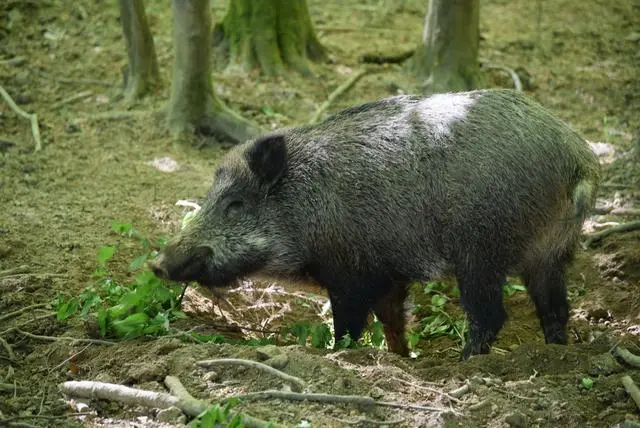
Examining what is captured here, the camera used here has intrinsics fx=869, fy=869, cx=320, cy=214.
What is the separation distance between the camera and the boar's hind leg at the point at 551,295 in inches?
214

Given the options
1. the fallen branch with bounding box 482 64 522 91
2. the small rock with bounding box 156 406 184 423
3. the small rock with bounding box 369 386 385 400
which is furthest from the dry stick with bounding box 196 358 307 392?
the fallen branch with bounding box 482 64 522 91

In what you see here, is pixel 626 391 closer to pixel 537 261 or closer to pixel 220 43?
pixel 537 261

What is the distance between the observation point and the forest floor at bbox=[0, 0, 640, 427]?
13.8 ft

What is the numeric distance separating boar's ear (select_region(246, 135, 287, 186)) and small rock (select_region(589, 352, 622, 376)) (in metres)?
2.21

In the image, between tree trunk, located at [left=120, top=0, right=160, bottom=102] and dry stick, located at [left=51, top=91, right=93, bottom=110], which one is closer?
tree trunk, located at [left=120, top=0, right=160, bottom=102]

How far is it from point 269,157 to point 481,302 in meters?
1.59

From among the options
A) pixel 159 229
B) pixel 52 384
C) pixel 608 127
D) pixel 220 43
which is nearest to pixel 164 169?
pixel 159 229

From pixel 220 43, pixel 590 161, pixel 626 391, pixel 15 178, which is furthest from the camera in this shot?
pixel 220 43

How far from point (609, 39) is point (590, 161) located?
684 centimetres

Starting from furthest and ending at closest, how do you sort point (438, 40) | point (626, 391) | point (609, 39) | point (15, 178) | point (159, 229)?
point (609, 39) < point (438, 40) < point (15, 178) < point (159, 229) < point (626, 391)

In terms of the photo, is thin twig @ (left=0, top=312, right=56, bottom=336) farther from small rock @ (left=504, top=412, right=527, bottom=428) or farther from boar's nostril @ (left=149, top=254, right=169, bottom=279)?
small rock @ (left=504, top=412, right=527, bottom=428)

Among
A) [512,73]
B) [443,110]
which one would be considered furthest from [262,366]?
[512,73]

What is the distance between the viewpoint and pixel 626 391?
420cm

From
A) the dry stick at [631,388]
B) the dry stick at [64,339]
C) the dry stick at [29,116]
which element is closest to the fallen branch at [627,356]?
the dry stick at [631,388]
